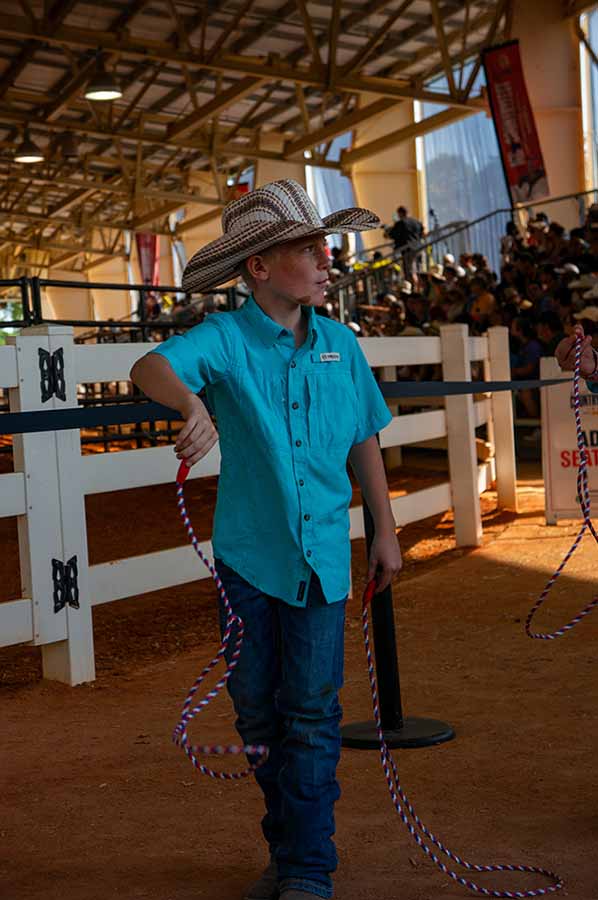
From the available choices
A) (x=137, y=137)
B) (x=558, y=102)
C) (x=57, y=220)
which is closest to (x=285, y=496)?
(x=558, y=102)

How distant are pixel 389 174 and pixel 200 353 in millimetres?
24565

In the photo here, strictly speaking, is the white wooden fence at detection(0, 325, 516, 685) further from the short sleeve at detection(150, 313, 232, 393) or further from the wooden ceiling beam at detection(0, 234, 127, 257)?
the wooden ceiling beam at detection(0, 234, 127, 257)

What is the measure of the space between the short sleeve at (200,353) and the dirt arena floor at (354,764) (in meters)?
1.21

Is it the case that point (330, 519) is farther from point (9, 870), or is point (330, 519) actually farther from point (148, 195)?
point (148, 195)

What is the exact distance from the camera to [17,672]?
211 inches

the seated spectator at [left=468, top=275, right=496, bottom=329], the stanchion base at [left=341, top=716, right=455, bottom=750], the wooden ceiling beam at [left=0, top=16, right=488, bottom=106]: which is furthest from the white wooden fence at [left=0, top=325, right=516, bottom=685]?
the wooden ceiling beam at [left=0, top=16, right=488, bottom=106]

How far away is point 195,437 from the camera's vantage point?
2.16 meters

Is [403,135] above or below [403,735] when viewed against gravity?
above

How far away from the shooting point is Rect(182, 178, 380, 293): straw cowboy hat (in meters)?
2.48

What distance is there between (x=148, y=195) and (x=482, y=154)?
932 centimetres

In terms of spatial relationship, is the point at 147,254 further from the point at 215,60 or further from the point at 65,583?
the point at 65,583

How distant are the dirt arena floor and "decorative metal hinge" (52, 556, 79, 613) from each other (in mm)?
365

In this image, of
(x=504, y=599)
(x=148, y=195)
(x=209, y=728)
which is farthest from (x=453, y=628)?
(x=148, y=195)

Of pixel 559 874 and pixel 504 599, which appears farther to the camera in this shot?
pixel 504 599
